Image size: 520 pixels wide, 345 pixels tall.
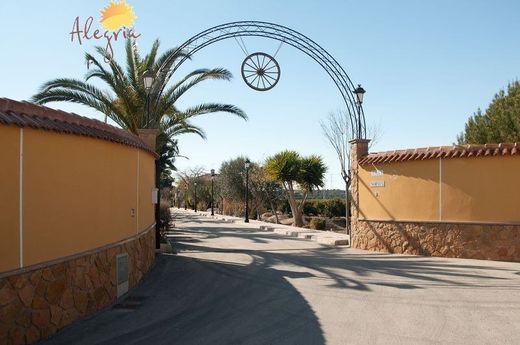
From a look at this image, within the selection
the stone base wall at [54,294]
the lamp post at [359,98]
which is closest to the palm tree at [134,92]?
the lamp post at [359,98]

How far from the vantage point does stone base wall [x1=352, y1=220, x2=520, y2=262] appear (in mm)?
13859

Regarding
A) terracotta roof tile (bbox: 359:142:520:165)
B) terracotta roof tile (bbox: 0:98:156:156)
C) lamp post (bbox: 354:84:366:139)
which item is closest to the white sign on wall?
terracotta roof tile (bbox: 359:142:520:165)

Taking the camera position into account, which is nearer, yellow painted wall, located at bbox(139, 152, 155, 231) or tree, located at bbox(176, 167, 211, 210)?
yellow painted wall, located at bbox(139, 152, 155, 231)

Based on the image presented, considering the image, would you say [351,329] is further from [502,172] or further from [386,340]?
[502,172]

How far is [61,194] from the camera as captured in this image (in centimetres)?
709

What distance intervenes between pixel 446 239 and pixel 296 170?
18.4 metres

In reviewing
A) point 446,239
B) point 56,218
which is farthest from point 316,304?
point 446,239

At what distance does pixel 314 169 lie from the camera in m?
33.2

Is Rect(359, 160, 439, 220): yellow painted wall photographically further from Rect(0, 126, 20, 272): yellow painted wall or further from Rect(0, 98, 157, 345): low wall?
Rect(0, 126, 20, 272): yellow painted wall

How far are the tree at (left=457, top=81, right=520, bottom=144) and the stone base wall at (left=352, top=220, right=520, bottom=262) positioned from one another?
14715mm

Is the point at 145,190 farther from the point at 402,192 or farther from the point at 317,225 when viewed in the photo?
the point at 317,225

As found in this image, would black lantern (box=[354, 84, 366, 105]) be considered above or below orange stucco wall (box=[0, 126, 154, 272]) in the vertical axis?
above

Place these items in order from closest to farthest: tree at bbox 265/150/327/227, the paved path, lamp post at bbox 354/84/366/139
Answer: the paved path → lamp post at bbox 354/84/366/139 → tree at bbox 265/150/327/227

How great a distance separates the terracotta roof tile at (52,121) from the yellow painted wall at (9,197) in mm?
166
